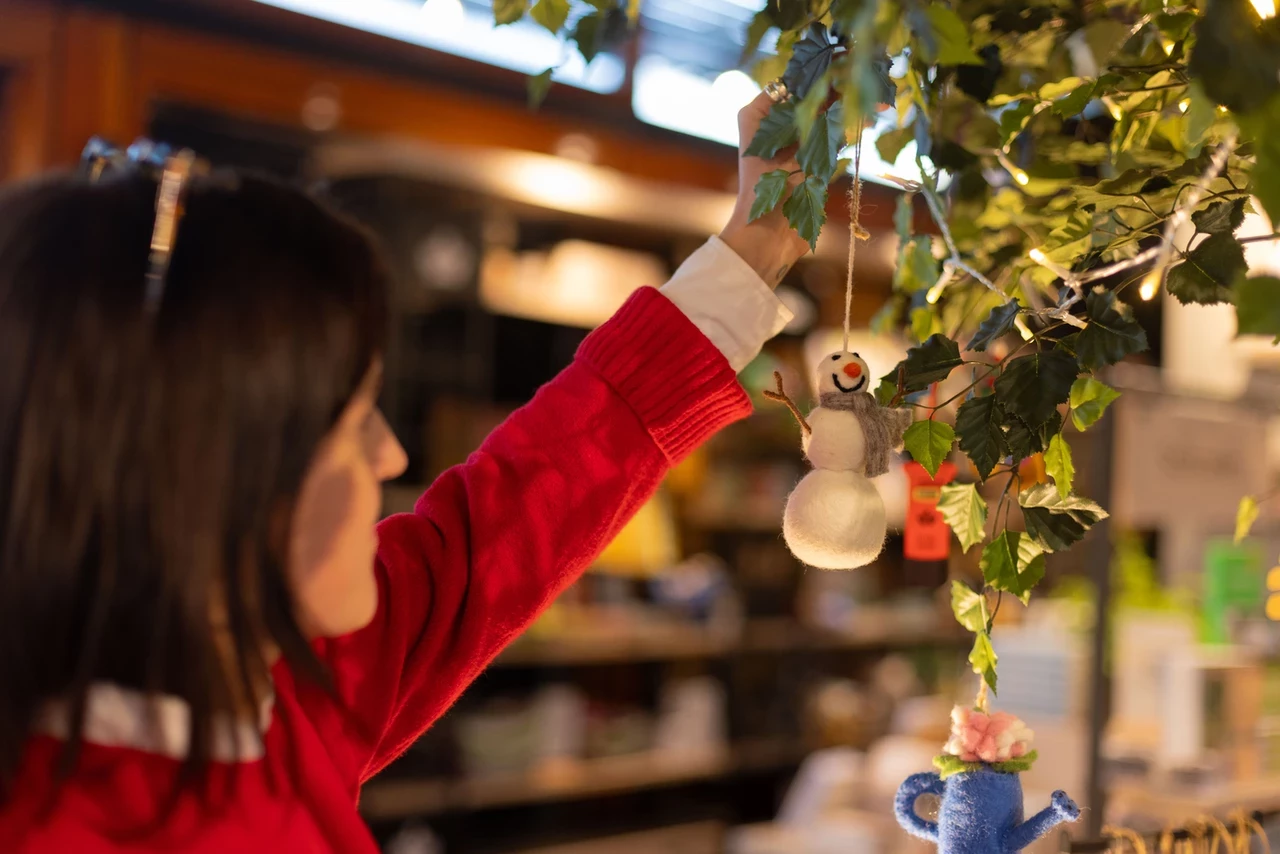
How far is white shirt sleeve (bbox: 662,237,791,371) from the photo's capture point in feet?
2.64

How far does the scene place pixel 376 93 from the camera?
8.36 feet

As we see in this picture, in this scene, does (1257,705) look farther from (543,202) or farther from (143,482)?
(543,202)

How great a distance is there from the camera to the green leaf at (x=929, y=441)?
0.63 metres

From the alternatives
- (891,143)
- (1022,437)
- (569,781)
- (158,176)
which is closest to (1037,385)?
(1022,437)

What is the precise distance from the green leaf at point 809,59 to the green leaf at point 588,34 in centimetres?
21

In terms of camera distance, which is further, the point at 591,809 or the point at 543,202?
the point at 591,809

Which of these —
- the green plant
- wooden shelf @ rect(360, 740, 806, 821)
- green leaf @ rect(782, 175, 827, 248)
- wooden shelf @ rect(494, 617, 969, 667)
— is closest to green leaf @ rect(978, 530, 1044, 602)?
the green plant

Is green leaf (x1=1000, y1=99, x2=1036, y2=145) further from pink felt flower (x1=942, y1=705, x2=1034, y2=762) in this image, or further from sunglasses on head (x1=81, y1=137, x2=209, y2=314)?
sunglasses on head (x1=81, y1=137, x2=209, y2=314)

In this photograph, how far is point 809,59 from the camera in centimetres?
59

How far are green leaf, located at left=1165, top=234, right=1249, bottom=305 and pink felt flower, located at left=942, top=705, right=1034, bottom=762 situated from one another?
0.91ft

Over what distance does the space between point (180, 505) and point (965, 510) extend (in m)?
0.43

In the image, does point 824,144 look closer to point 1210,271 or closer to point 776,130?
point 776,130

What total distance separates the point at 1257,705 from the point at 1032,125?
56.3 inches

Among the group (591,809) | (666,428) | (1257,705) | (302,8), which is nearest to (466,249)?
(302,8)
